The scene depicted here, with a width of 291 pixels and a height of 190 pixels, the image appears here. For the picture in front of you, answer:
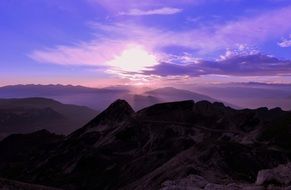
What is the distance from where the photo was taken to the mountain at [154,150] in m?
52.9

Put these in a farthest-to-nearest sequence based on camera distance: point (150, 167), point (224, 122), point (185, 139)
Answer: point (224, 122)
point (185, 139)
point (150, 167)

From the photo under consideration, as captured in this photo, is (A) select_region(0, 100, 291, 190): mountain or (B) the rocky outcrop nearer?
(B) the rocky outcrop

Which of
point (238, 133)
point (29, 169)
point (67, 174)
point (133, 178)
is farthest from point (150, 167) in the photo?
point (29, 169)

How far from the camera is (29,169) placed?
77.0 meters

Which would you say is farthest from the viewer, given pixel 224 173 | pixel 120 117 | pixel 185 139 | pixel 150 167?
pixel 120 117

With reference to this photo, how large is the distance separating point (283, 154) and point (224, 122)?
20.2 metres

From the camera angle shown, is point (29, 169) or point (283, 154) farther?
point (29, 169)

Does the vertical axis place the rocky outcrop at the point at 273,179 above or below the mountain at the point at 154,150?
above

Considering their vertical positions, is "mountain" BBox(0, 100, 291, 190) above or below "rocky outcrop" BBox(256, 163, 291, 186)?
below

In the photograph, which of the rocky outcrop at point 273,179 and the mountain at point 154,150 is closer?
the rocky outcrop at point 273,179

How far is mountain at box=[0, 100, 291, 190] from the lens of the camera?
52906 millimetres

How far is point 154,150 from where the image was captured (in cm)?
6956

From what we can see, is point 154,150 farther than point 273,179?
Yes

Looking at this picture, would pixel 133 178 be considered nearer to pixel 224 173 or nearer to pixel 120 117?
pixel 224 173
